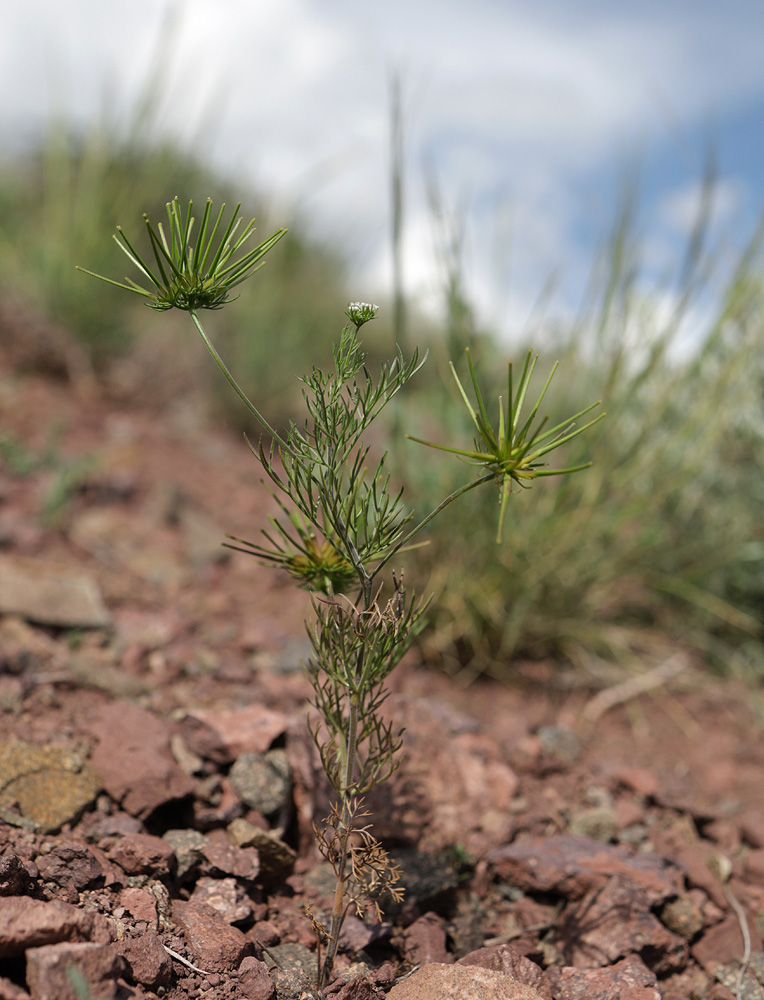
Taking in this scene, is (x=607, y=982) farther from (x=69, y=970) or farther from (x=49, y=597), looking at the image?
(x=49, y=597)

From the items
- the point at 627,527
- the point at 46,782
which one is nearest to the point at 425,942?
the point at 46,782

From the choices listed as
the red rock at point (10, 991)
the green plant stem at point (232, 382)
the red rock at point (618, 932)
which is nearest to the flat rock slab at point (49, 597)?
the red rock at point (10, 991)

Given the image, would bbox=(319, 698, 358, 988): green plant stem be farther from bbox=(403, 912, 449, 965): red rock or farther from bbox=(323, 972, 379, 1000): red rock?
bbox=(403, 912, 449, 965): red rock

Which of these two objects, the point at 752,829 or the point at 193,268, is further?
the point at 752,829

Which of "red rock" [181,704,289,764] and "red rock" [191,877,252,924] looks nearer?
"red rock" [191,877,252,924]

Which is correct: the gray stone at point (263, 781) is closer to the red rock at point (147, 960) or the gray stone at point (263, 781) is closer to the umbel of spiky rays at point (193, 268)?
the red rock at point (147, 960)

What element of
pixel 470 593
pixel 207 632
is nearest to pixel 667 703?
pixel 470 593

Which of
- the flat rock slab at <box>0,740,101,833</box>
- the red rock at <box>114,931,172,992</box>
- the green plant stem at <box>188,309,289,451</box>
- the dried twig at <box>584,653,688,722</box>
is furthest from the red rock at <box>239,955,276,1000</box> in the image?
the dried twig at <box>584,653,688,722</box>
